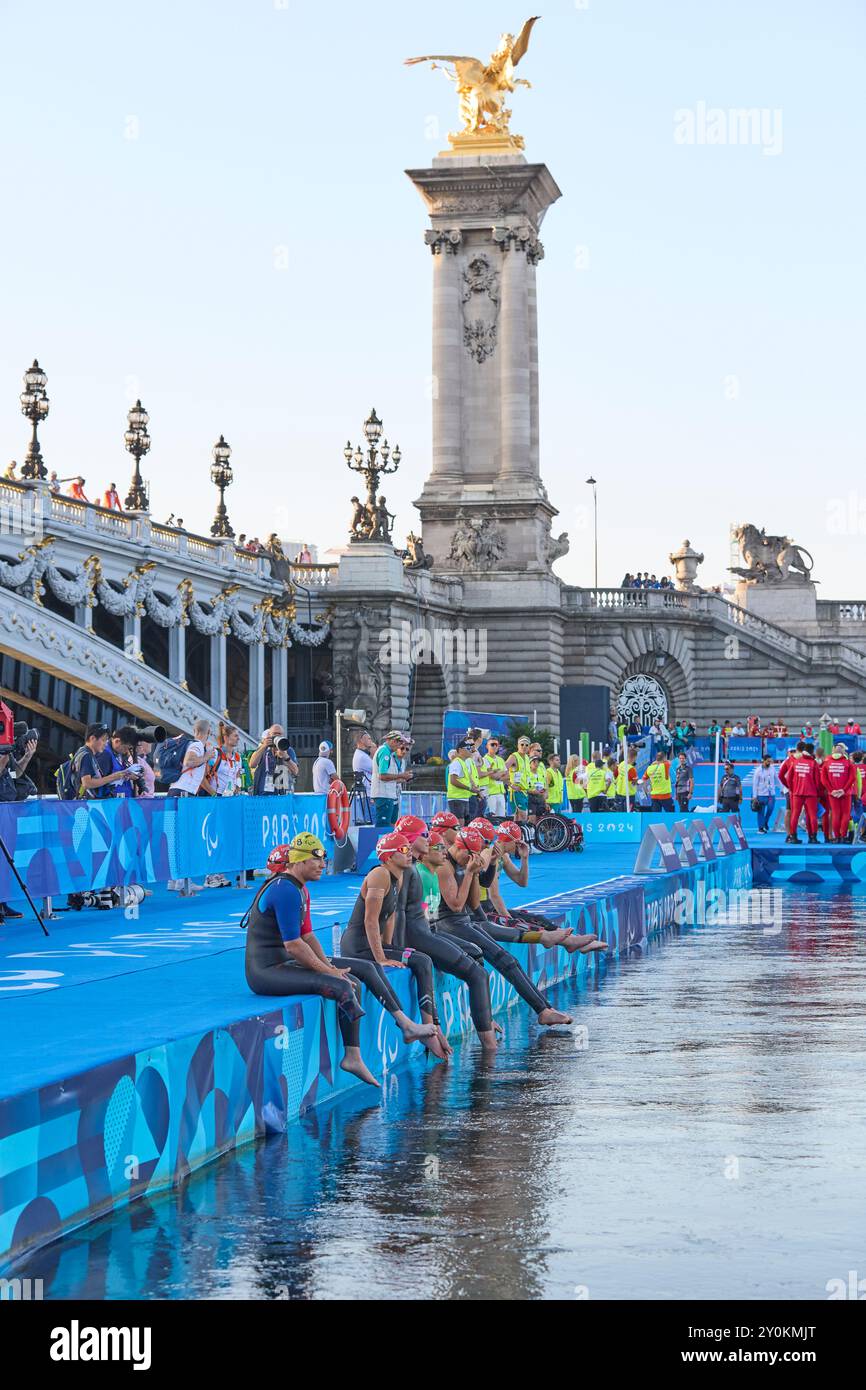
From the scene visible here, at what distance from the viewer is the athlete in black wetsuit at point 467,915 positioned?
51.4 ft

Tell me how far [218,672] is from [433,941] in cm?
4584

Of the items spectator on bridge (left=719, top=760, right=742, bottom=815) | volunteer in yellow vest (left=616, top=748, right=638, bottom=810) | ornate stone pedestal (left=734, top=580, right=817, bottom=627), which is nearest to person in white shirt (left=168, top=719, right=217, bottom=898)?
volunteer in yellow vest (left=616, top=748, right=638, bottom=810)

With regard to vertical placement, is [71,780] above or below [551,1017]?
above

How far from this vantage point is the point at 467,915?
1606 cm

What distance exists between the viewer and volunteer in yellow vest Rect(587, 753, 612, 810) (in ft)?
144

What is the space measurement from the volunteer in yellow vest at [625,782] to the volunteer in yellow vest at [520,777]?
7.38 meters

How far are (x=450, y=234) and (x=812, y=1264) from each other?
6489 centimetres

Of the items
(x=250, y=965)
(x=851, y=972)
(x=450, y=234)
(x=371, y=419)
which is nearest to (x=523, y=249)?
(x=450, y=234)

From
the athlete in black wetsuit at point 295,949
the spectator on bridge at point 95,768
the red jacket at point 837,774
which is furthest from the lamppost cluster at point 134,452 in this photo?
the athlete in black wetsuit at point 295,949

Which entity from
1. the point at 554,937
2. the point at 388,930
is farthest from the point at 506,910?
the point at 388,930

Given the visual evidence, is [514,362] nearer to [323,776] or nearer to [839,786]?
[839,786]

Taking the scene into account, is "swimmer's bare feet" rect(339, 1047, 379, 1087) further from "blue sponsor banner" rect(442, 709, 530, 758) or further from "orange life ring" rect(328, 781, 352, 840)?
"blue sponsor banner" rect(442, 709, 530, 758)

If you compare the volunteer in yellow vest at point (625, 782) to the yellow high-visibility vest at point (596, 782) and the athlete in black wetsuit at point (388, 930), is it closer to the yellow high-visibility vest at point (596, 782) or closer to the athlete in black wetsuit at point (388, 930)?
the yellow high-visibility vest at point (596, 782)

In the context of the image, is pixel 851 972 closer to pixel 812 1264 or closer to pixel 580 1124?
pixel 580 1124
